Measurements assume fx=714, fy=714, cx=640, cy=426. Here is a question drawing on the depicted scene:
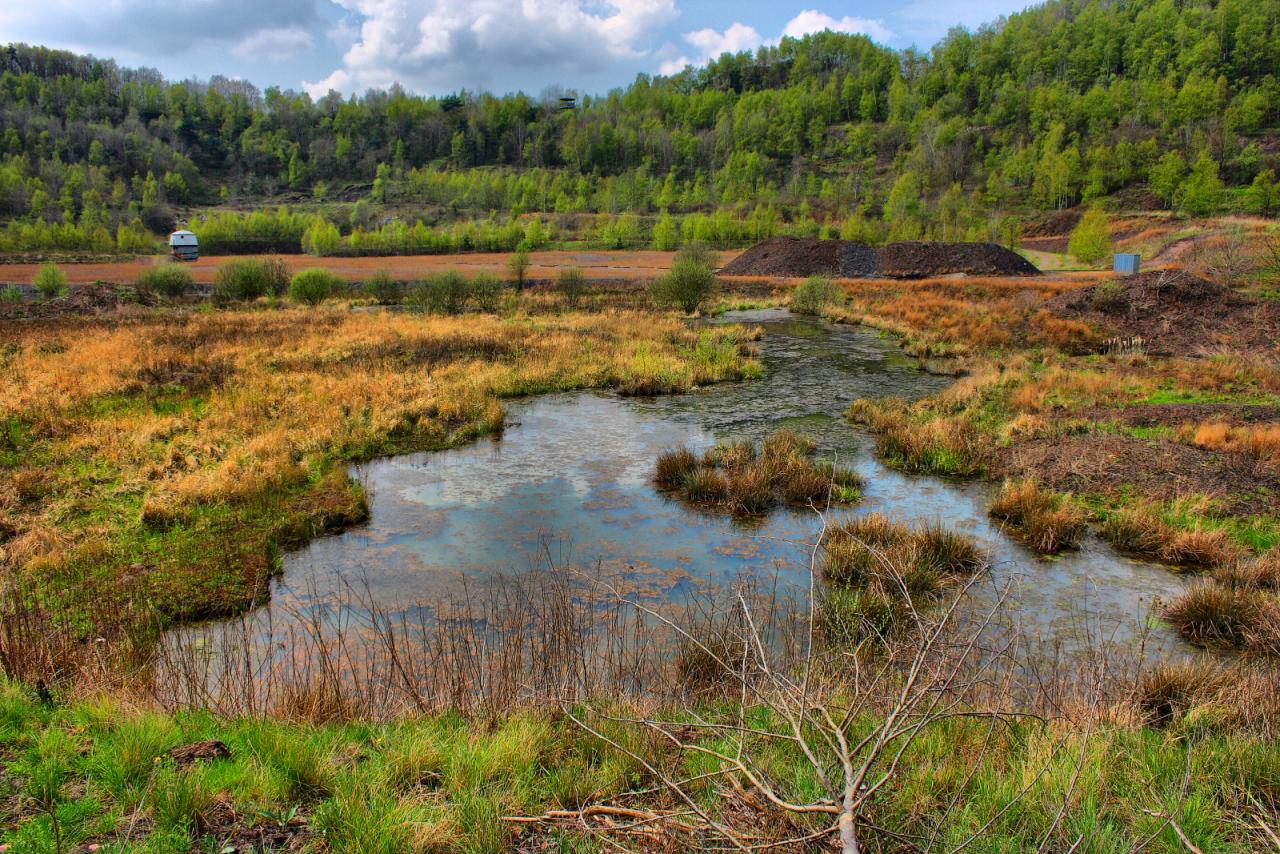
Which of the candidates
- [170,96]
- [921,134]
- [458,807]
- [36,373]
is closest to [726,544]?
[458,807]


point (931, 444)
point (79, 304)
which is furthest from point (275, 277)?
point (931, 444)

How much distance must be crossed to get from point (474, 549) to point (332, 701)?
14.8ft

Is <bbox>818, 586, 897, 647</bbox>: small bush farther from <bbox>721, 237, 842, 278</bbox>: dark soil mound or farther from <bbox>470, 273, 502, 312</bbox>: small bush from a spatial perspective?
<bbox>721, 237, 842, 278</bbox>: dark soil mound

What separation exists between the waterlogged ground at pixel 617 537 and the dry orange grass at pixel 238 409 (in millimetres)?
971

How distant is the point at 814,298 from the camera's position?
128ft

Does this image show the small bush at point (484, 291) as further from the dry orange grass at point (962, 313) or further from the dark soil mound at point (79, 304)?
the dark soil mound at point (79, 304)

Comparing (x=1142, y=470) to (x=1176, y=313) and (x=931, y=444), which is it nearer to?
(x=931, y=444)

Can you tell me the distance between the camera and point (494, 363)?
22.1 meters

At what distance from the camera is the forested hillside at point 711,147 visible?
298ft

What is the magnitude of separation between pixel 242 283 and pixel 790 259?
3815cm

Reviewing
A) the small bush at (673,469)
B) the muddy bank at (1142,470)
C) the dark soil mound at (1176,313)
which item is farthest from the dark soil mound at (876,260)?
the small bush at (673,469)

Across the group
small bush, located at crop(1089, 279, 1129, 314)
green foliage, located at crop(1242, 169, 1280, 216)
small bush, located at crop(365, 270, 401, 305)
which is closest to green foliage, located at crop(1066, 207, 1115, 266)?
green foliage, located at crop(1242, 169, 1280, 216)

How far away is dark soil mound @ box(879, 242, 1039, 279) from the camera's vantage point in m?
50.6

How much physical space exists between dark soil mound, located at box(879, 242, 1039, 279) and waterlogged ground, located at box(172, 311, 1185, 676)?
3994 cm
